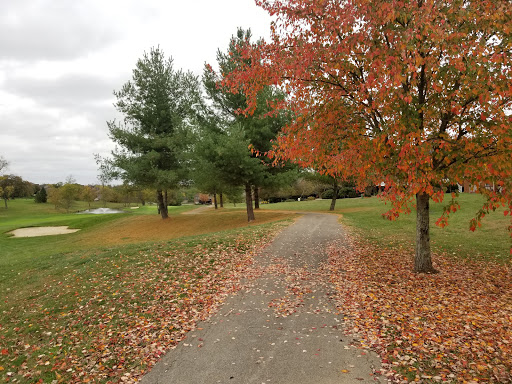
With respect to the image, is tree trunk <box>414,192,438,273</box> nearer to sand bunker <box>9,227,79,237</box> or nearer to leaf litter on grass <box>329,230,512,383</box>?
leaf litter on grass <box>329,230,512,383</box>

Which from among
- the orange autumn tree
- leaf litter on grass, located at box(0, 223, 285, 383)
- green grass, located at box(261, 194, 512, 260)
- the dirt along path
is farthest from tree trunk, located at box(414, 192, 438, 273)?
leaf litter on grass, located at box(0, 223, 285, 383)

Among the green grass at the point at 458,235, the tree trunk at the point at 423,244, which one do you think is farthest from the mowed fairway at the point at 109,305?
the green grass at the point at 458,235

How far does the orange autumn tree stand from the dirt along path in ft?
9.21

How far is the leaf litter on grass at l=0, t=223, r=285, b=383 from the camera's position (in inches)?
186

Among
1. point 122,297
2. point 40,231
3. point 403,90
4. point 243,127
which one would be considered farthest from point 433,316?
point 40,231

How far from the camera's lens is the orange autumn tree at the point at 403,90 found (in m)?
5.21

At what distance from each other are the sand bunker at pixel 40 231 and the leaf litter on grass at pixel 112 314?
1818 centimetres

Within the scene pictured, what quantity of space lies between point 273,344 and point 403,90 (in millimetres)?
5750

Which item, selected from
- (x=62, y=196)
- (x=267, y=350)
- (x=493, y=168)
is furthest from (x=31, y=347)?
(x=62, y=196)

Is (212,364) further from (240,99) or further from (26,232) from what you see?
(26,232)

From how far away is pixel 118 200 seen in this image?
76.2 meters

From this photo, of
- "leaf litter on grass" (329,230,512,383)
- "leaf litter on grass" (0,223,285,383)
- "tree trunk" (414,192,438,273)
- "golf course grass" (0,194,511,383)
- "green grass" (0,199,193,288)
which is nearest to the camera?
"leaf litter on grass" (329,230,512,383)

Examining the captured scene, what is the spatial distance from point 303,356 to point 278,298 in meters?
2.24

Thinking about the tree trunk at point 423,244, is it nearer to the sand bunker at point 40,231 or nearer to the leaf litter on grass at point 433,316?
the leaf litter on grass at point 433,316
